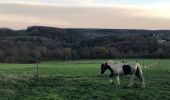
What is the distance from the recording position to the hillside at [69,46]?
105 meters

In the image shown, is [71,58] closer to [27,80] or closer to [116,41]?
[116,41]

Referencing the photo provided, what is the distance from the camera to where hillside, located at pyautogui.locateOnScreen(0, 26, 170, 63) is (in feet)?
344

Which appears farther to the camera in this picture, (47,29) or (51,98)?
(47,29)

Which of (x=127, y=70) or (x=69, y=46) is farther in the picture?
(x=69, y=46)

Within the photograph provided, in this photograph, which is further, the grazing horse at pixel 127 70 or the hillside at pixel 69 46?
the hillside at pixel 69 46

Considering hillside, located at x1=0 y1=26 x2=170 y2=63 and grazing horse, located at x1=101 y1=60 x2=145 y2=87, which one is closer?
grazing horse, located at x1=101 y1=60 x2=145 y2=87

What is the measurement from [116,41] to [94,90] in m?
115

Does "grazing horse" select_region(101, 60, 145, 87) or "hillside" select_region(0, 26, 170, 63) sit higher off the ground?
"hillside" select_region(0, 26, 170, 63)

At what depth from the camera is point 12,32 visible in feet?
545

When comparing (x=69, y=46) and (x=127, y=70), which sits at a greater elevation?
(x=69, y=46)

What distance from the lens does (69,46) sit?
13162 centimetres

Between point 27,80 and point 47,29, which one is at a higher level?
point 47,29

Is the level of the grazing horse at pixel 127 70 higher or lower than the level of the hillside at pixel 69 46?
lower

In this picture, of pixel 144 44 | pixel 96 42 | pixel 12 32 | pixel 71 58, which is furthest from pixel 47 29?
pixel 71 58
